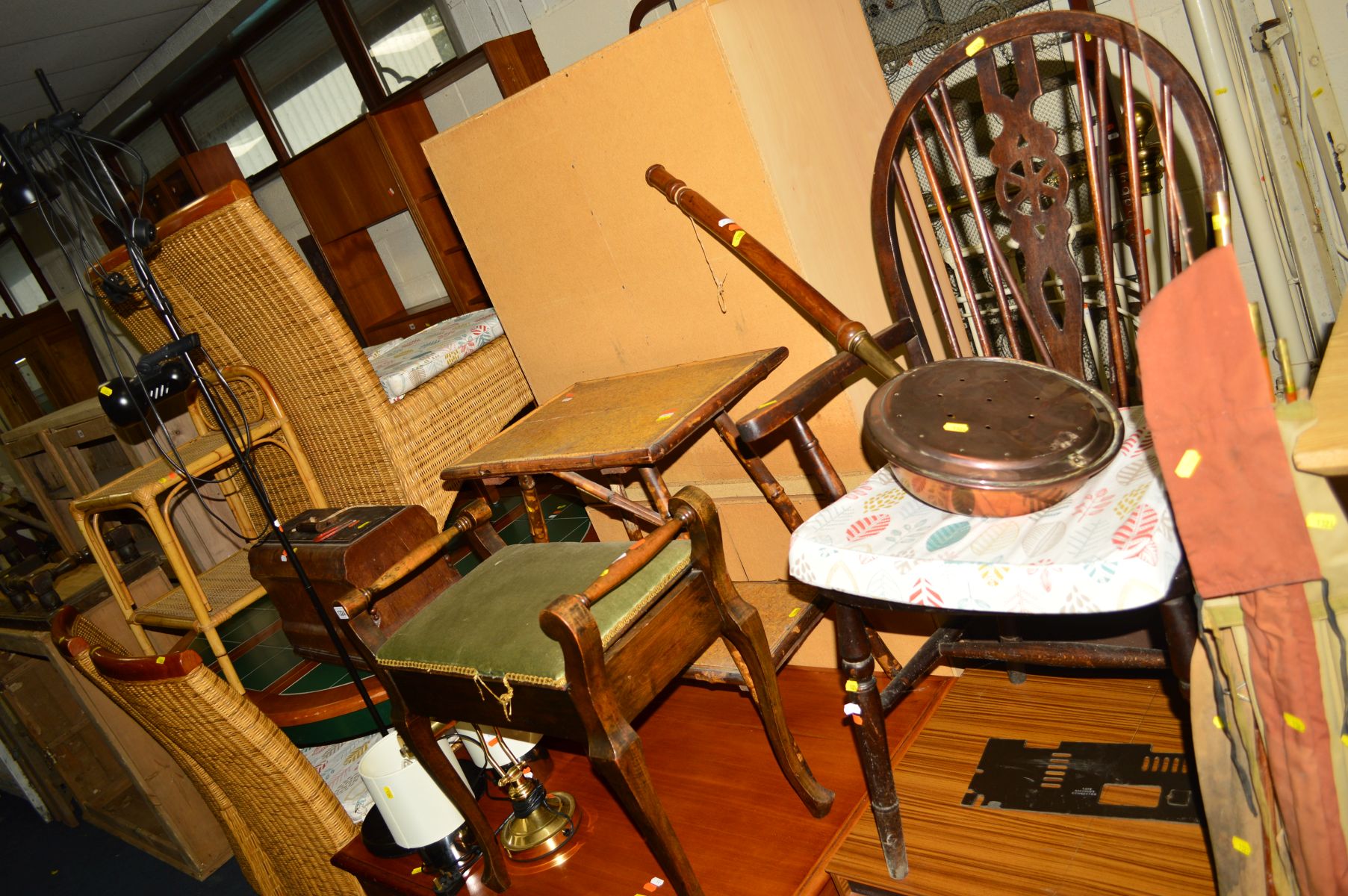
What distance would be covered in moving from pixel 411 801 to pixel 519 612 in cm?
73

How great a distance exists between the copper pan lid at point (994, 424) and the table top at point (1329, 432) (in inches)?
10.2

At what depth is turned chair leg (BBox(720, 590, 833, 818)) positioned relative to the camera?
142 cm

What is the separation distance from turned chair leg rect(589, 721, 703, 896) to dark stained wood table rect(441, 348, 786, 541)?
0.41 m

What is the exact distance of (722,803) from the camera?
1.67 metres

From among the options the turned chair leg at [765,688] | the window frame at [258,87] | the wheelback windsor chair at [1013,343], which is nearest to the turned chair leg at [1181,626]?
the wheelback windsor chair at [1013,343]

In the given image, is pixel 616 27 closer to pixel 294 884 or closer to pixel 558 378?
pixel 558 378

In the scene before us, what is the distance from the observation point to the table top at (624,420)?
1.37 m

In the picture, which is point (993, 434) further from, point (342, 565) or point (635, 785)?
point (342, 565)

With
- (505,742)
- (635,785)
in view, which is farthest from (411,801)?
(635,785)

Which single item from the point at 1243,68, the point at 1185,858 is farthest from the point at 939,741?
the point at 1243,68

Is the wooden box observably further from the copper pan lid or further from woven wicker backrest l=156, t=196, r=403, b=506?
the copper pan lid

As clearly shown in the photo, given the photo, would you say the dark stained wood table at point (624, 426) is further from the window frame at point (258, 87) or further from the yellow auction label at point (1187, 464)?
the window frame at point (258, 87)

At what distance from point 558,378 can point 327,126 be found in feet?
11.4

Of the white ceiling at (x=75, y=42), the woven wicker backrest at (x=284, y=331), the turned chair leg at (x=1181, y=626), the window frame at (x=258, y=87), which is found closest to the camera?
the turned chair leg at (x=1181, y=626)
